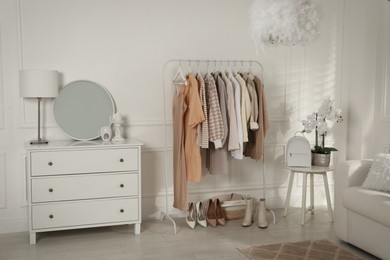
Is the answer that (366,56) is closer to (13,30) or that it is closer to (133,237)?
(133,237)

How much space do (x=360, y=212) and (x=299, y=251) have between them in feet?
1.82

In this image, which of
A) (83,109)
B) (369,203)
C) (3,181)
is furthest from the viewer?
(83,109)

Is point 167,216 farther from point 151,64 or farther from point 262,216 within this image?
point 151,64

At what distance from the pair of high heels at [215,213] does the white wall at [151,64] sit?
35cm

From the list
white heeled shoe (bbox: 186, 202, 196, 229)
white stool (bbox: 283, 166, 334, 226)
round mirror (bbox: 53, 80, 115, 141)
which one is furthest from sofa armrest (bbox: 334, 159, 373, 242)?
round mirror (bbox: 53, 80, 115, 141)

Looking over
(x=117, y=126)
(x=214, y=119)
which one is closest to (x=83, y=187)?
(x=117, y=126)

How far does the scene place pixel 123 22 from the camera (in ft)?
14.1

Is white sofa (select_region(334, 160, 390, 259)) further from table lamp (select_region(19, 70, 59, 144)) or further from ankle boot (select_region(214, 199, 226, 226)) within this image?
table lamp (select_region(19, 70, 59, 144))

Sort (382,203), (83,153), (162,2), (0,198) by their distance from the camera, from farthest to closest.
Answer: (162,2) → (0,198) → (83,153) → (382,203)

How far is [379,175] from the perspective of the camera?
139 inches

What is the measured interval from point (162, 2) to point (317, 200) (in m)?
2.71

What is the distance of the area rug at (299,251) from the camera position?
11.3 feet

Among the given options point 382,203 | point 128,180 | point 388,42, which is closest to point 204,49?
point 128,180

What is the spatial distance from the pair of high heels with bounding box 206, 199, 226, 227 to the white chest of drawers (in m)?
0.70
